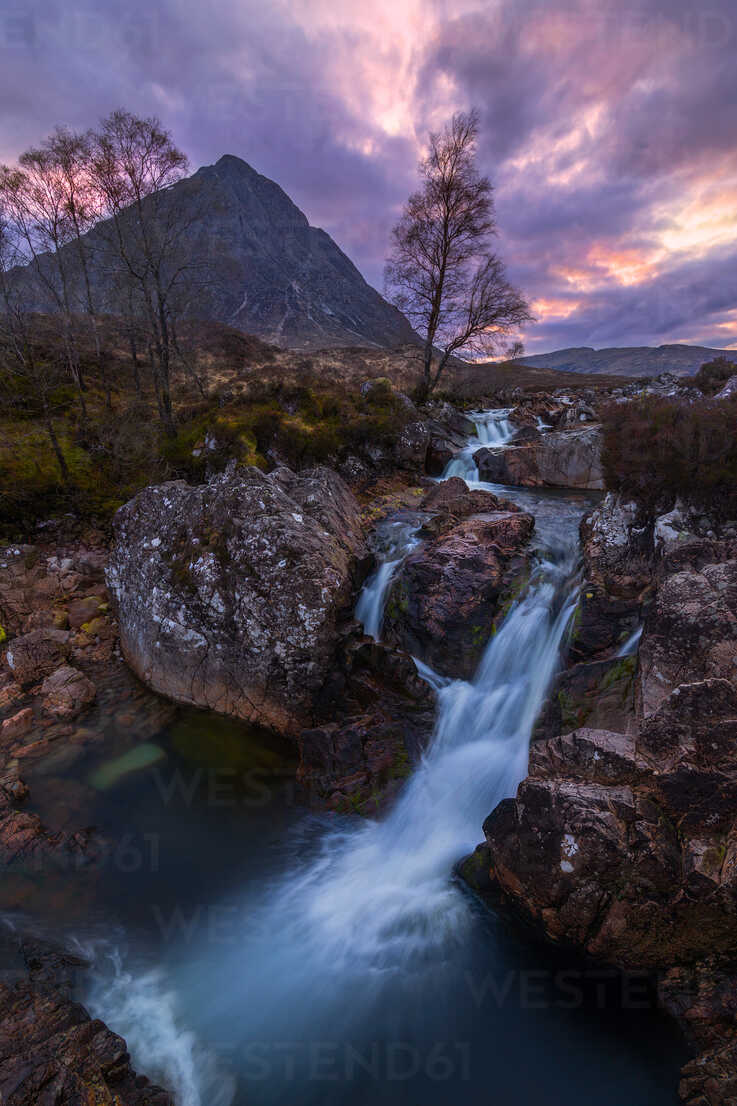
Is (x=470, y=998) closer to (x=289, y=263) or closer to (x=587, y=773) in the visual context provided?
(x=587, y=773)

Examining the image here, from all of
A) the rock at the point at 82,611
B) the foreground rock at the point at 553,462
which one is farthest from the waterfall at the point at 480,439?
the rock at the point at 82,611

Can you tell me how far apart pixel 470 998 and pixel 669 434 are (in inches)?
337

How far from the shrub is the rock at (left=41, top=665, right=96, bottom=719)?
1096 centimetres

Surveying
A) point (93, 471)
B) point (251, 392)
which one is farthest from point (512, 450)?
point (93, 471)

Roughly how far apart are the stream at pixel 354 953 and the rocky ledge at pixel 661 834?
527 mm

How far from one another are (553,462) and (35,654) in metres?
15.9

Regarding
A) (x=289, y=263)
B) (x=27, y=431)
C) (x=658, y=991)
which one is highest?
(x=289, y=263)

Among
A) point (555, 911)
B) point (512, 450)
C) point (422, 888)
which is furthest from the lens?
point (512, 450)

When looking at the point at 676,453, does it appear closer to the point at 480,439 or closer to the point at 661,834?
the point at 661,834

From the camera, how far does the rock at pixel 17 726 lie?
7.60 metres

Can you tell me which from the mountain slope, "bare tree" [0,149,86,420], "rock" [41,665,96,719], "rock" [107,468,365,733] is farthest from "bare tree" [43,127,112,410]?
the mountain slope

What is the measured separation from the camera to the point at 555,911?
462 centimetres

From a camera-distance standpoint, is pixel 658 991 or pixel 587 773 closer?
pixel 658 991

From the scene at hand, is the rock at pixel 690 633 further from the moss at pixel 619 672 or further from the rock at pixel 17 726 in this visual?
the rock at pixel 17 726
